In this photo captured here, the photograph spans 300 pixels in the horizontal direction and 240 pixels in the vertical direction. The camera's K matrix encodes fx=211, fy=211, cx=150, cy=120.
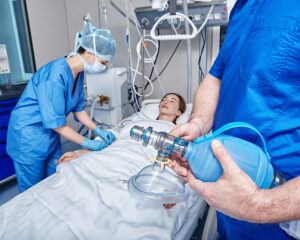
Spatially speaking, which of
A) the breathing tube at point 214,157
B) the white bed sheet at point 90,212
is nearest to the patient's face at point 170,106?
the white bed sheet at point 90,212

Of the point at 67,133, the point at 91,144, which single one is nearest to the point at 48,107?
the point at 67,133

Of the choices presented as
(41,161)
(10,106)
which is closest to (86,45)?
→ (41,161)

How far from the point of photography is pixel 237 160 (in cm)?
47

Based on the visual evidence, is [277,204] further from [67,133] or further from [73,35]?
[73,35]

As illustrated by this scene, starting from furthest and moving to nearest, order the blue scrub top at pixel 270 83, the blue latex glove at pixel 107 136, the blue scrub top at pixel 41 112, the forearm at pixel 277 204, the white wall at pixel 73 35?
the white wall at pixel 73 35 → the blue latex glove at pixel 107 136 → the blue scrub top at pixel 41 112 → the blue scrub top at pixel 270 83 → the forearm at pixel 277 204

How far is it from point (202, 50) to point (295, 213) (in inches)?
78.8

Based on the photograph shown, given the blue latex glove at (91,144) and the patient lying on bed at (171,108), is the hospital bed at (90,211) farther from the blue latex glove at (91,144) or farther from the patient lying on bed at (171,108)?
the patient lying on bed at (171,108)

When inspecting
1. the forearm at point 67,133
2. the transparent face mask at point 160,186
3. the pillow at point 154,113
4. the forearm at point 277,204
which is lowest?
the pillow at point 154,113

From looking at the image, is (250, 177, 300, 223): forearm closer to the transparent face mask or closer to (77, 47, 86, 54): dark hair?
the transparent face mask

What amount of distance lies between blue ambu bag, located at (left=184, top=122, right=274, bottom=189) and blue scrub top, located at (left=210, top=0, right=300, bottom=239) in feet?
0.26

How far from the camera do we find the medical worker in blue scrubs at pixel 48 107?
1455 millimetres

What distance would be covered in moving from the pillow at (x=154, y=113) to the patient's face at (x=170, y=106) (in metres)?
0.07

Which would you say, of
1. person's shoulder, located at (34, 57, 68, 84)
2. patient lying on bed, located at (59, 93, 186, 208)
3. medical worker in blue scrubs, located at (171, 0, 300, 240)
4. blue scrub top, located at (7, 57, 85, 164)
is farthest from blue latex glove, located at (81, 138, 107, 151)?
medical worker in blue scrubs, located at (171, 0, 300, 240)

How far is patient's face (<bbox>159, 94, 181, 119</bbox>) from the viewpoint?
2.13 metres
